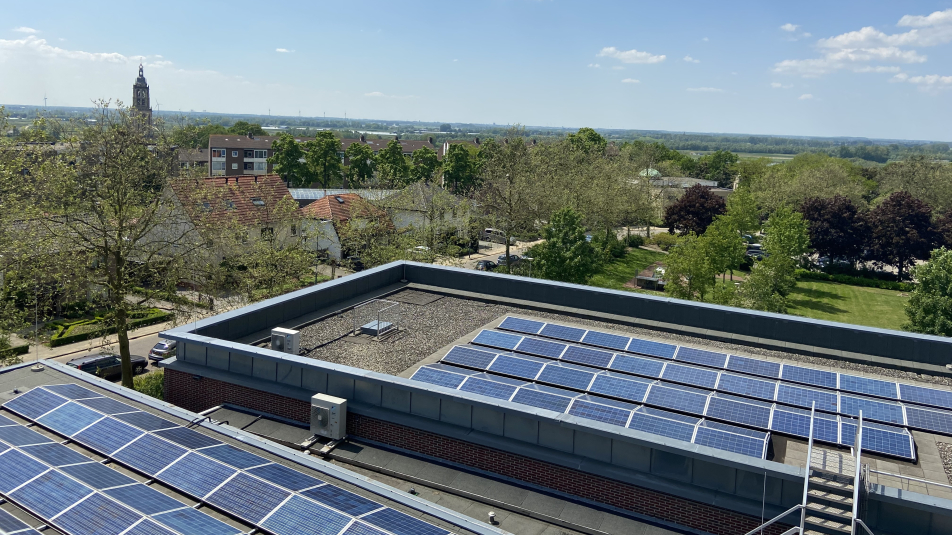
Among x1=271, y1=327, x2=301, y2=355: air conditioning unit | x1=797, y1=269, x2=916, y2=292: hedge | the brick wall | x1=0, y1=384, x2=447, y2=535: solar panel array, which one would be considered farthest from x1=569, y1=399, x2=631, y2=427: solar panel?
x1=797, y1=269, x2=916, y2=292: hedge

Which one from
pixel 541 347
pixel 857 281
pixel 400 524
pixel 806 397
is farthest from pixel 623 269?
pixel 400 524

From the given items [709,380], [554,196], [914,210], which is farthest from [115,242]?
[914,210]

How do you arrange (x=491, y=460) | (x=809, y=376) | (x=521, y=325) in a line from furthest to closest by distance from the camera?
(x=521, y=325), (x=809, y=376), (x=491, y=460)

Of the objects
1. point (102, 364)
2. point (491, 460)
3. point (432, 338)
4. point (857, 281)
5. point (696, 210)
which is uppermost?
point (696, 210)

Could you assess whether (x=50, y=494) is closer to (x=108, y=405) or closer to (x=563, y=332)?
(x=108, y=405)

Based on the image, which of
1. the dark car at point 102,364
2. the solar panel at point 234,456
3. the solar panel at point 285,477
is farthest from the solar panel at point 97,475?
the dark car at point 102,364
